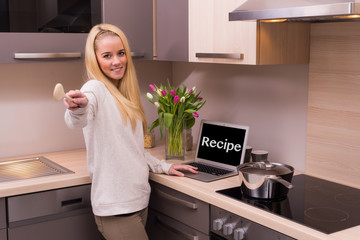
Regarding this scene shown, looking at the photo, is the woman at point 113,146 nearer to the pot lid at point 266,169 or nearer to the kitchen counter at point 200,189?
the kitchen counter at point 200,189

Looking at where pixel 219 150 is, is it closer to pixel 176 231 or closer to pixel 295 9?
pixel 176 231

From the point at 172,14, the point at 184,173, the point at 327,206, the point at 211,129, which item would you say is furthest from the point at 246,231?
the point at 172,14

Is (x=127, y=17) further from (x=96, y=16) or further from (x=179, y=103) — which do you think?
(x=179, y=103)

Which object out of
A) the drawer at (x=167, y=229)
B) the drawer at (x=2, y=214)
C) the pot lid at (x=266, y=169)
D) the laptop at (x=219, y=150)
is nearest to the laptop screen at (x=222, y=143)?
the laptop at (x=219, y=150)

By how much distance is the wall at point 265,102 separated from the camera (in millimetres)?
2211

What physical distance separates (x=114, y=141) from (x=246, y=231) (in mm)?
612

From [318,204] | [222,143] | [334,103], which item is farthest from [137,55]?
[318,204]

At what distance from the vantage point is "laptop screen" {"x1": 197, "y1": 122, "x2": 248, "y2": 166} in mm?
2170

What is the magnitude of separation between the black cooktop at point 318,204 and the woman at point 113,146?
0.37 meters

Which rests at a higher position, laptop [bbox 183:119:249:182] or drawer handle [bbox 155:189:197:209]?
laptop [bbox 183:119:249:182]

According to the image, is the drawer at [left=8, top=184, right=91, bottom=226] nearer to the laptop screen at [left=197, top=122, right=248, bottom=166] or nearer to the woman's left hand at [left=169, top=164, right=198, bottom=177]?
the woman's left hand at [left=169, top=164, right=198, bottom=177]

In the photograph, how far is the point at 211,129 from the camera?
2305 mm

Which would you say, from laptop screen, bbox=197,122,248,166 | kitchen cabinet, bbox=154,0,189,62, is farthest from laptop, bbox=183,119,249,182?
kitchen cabinet, bbox=154,0,189,62

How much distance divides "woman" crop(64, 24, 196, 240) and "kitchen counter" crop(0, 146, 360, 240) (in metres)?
0.13
